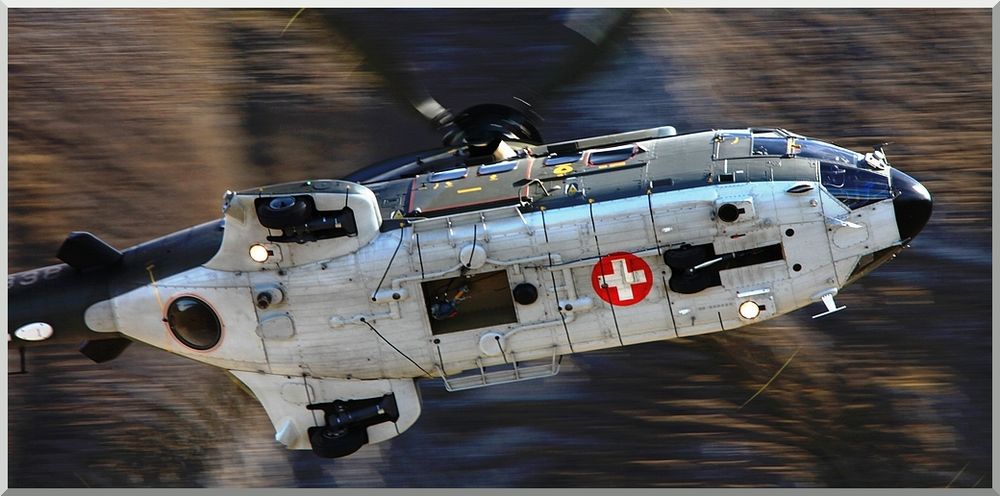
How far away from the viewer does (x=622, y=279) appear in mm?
13570

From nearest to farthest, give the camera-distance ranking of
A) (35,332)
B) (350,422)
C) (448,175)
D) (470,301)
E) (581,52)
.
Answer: (470,301) < (448,175) < (350,422) < (35,332) < (581,52)

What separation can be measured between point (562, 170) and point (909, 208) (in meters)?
3.59

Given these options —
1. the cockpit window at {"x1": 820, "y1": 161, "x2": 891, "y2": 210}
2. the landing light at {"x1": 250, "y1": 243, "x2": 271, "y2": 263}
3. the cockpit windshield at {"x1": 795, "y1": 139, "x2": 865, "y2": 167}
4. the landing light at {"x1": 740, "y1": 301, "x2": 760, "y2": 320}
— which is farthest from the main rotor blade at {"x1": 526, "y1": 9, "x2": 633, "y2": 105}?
the landing light at {"x1": 250, "y1": 243, "x2": 271, "y2": 263}

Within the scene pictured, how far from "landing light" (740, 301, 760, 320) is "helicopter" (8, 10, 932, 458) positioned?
3cm

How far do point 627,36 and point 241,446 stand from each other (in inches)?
340

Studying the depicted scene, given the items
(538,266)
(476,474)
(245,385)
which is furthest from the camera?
(476,474)

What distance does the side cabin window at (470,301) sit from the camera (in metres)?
13.7

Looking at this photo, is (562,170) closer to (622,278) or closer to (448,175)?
(448,175)

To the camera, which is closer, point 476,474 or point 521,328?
point 521,328

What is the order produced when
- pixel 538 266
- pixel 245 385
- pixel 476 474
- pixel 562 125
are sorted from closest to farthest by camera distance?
pixel 538 266 < pixel 245 385 < pixel 476 474 < pixel 562 125

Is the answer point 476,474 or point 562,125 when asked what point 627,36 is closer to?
point 562,125

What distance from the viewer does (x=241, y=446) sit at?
19.3 m

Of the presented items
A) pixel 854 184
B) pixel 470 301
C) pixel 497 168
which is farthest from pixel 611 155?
pixel 854 184

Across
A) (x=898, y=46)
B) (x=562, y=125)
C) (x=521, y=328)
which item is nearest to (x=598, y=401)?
(x=562, y=125)
